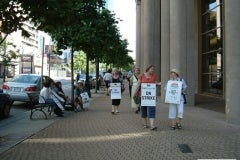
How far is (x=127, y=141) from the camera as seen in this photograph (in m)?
10.6

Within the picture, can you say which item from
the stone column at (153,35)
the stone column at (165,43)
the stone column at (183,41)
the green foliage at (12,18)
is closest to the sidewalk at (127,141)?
the green foliage at (12,18)

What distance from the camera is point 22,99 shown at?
71.5 ft

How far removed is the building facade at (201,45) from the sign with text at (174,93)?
2033mm

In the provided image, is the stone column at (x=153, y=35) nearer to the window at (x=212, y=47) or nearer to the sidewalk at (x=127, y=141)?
the window at (x=212, y=47)

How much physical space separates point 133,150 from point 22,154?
2238mm

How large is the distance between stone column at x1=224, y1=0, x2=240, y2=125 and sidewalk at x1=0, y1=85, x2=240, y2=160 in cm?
48

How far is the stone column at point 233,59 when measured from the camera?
→ 43.7 ft

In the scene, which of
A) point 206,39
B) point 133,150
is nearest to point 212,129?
point 133,150

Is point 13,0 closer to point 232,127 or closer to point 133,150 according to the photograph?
point 133,150

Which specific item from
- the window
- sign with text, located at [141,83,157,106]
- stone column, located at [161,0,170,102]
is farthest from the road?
the window

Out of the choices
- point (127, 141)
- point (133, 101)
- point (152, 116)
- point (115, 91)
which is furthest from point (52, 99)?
point (127, 141)

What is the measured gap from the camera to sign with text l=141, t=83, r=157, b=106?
12.6 metres

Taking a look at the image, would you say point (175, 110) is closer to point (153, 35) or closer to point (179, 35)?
point (179, 35)

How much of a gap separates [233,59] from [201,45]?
1955cm
